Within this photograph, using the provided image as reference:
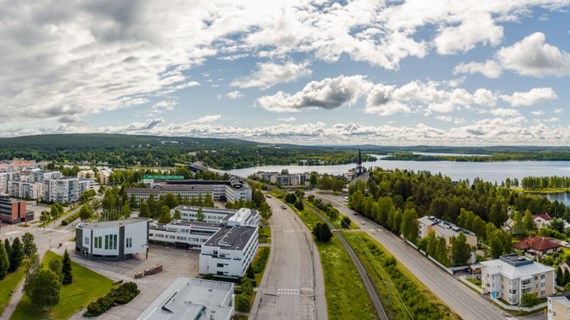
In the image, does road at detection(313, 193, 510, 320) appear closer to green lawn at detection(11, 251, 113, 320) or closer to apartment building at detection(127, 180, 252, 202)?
apartment building at detection(127, 180, 252, 202)

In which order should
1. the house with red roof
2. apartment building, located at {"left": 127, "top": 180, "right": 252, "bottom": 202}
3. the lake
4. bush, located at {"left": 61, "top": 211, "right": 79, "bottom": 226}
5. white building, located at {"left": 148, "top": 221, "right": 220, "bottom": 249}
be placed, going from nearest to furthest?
1. the house with red roof
2. white building, located at {"left": 148, "top": 221, "right": 220, "bottom": 249}
3. bush, located at {"left": 61, "top": 211, "right": 79, "bottom": 226}
4. apartment building, located at {"left": 127, "top": 180, "right": 252, "bottom": 202}
5. the lake

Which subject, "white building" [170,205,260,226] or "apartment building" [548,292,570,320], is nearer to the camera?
"apartment building" [548,292,570,320]

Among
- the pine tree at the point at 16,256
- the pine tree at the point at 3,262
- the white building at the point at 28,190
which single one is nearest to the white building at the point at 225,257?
the pine tree at the point at 3,262

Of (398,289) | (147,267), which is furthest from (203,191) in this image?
(398,289)

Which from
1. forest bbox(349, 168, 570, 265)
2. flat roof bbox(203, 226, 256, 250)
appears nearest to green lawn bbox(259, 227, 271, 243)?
flat roof bbox(203, 226, 256, 250)

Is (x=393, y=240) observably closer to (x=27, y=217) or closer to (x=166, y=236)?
(x=166, y=236)

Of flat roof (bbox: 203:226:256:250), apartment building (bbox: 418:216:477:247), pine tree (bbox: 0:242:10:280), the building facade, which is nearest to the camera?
pine tree (bbox: 0:242:10:280)

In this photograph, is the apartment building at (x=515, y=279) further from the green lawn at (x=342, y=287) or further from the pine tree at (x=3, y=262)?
the pine tree at (x=3, y=262)
